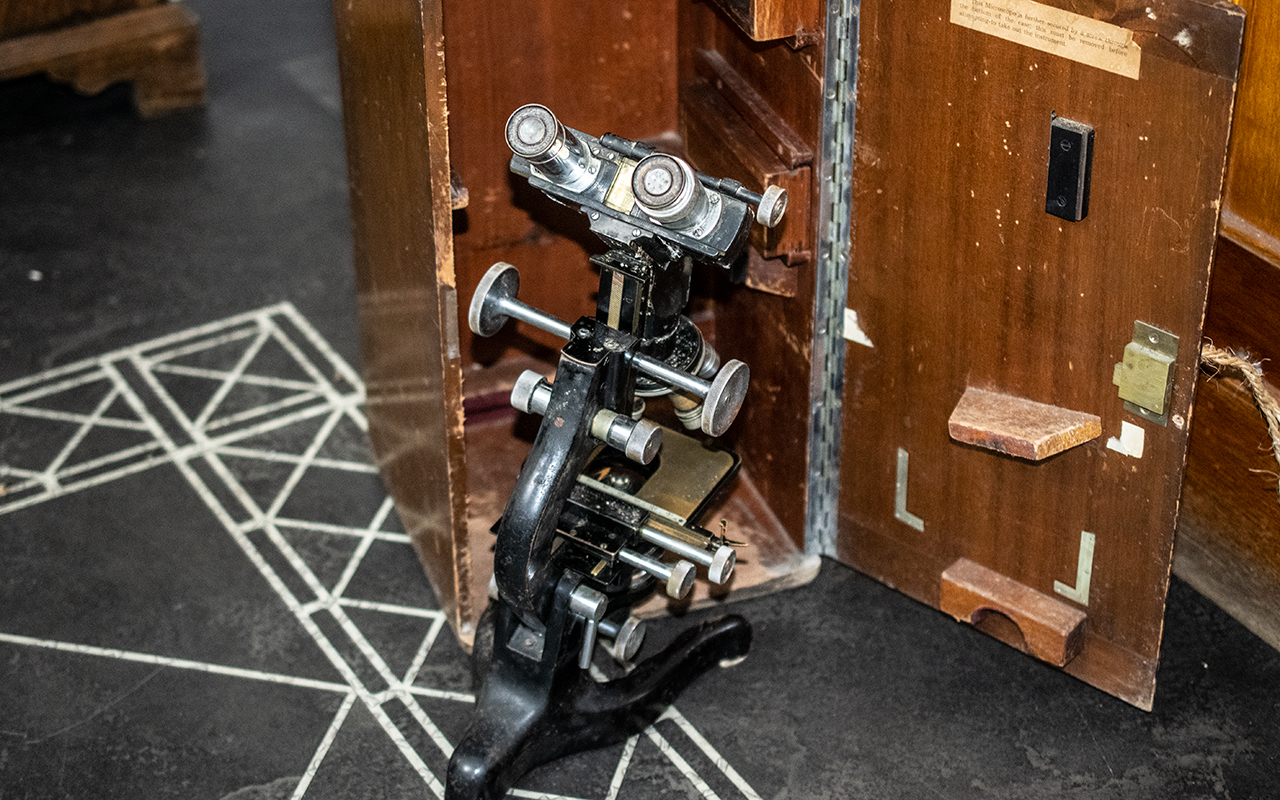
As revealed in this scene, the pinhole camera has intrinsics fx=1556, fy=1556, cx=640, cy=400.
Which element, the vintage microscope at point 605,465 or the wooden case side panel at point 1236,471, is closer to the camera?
the vintage microscope at point 605,465

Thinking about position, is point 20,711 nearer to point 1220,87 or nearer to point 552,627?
point 552,627

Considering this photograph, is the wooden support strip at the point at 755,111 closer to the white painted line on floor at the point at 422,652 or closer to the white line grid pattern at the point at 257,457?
the white line grid pattern at the point at 257,457

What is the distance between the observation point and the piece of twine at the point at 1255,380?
3164 mm

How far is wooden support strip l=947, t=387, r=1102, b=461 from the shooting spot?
2.92 metres

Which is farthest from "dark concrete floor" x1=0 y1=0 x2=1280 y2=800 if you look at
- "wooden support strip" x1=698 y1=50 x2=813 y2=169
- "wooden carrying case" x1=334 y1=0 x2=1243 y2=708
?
"wooden support strip" x1=698 y1=50 x2=813 y2=169

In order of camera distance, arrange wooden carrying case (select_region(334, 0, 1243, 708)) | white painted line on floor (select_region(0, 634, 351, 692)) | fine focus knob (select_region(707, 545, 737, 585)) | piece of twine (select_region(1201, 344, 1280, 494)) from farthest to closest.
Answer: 1. white painted line on floor (select_region(0, 634, 351, 692))
2. piece of twine (select_region(1201, 344, 1280, 494))
3. fine focus knob (select_region(707, 545, 737, 585))
4. wooden carrying case (select_region(334, 0, 1243, 708))

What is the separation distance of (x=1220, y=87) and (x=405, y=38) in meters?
1.43

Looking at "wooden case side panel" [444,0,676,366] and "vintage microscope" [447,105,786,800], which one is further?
"wooden case side panel" [444,0,676,366]

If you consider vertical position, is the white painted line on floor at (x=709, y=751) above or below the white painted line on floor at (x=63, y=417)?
below

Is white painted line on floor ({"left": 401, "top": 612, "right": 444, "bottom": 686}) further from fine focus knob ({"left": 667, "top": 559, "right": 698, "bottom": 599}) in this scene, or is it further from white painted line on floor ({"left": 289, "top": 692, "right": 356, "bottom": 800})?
fine focus knob ({"left": 667, "top": 559, "right": 698, "bottom": 599})

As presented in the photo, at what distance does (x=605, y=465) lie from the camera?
10.5 feet

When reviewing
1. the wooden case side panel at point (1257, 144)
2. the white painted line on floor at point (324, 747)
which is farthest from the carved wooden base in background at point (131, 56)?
the wooden case side panel at point (1257, 144)

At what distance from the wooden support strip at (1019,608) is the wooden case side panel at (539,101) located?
4.07 ft

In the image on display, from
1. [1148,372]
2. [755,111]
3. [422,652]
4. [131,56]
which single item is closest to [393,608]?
[422,652]
